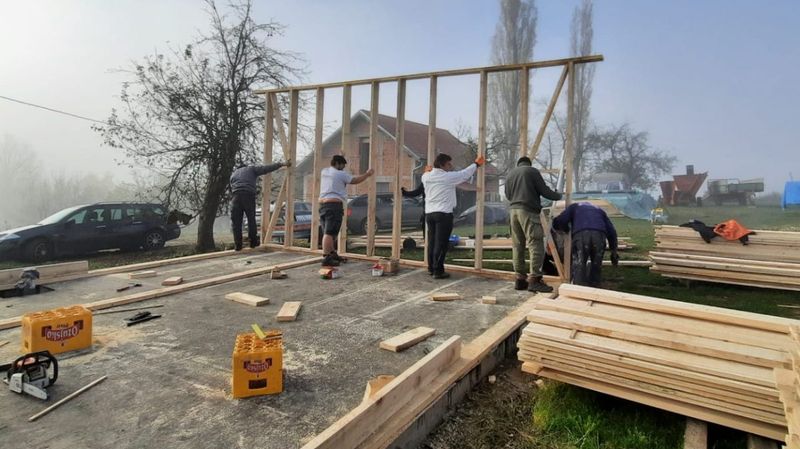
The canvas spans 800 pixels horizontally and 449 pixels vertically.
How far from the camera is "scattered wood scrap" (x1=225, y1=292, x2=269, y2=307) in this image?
4688 millimetres

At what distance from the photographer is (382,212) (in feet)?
56.6

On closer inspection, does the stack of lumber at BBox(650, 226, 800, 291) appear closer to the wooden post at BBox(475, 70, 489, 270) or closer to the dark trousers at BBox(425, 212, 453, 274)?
the wooden post at BBox(475, 70, 489, 270)

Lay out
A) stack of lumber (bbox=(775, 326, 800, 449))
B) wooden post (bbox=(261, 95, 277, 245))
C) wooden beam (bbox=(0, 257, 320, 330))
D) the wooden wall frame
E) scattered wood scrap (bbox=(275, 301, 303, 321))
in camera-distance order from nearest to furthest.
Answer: stack of lumber (bbox=(775, 326, 800, 449)), wooden beam (bbox=(0, 257, 320, 330)), scattered wood scrap (bbox=(275, 301, 303, 321)), the wooden wall frame, wooden post (bbox=(261, 95, 277, 245))

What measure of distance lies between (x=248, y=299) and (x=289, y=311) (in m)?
0.72

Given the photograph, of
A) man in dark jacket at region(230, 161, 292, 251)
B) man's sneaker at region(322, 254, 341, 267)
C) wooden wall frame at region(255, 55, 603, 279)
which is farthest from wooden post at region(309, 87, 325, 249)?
man's sneaker at region(322, 254, 341, 267)

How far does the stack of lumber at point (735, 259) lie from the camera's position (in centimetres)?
705

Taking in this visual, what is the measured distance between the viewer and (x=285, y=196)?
9.17 meters

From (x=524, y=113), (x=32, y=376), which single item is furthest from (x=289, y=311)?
(x=524, y=113)

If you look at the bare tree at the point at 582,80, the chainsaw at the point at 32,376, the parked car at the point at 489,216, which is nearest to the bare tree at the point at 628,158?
the bare tree at the point at 582,80

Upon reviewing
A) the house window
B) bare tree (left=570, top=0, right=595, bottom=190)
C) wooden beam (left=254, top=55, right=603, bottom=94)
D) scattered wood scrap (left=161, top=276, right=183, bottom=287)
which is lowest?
scattered wood scrap (left=161, top=276, right=183, bottom=287)

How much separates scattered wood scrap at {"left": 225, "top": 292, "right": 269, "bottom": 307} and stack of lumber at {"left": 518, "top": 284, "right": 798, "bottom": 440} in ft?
9.33

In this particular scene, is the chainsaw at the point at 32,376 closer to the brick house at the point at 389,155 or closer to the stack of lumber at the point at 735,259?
the stack of lumber at the point at 735,259

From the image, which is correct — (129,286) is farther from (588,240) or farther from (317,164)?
(588,240)

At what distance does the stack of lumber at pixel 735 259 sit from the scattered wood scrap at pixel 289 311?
6.66 metres
